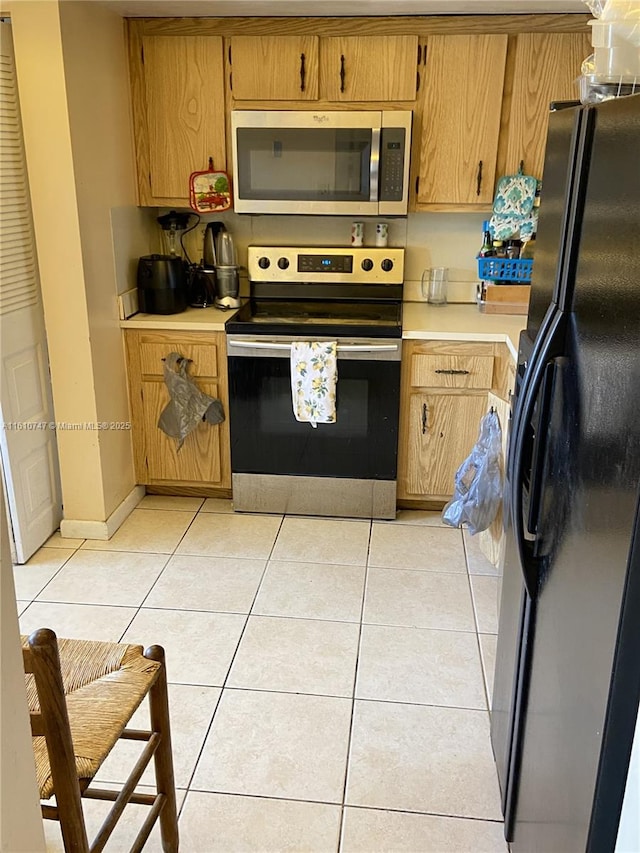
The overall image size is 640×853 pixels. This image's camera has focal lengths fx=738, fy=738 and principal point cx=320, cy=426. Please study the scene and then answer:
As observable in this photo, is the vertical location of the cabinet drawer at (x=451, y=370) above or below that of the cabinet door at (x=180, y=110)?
below

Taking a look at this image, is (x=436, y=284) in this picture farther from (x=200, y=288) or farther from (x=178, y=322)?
(x=178, y=322)

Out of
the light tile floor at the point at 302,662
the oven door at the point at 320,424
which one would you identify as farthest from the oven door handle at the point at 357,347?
the light tile floor at the point at 302,662

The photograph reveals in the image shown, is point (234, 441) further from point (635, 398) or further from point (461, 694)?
point (635, 398)

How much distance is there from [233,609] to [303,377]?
3.29 feet

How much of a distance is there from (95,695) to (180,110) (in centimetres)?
260

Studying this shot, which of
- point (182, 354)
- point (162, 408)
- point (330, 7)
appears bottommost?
point (162, 408)

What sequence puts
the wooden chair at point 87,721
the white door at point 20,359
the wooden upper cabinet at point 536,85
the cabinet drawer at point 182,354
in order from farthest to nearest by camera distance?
the cabinet drawer at point 182,354, the wooden upper cabinet at point 536,85, the white door at point 20,359, the wooden chair at point 87,721

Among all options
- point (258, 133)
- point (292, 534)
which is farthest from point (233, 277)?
point (292, 534)

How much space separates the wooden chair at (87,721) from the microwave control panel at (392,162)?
228 cm

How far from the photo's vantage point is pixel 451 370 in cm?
309

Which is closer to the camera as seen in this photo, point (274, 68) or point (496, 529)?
point (496, 529)

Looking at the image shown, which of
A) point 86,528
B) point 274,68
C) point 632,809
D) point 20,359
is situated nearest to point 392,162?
point 274,68

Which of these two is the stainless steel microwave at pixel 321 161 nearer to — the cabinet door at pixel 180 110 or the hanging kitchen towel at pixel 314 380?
the cabinet door at pixel 180 110

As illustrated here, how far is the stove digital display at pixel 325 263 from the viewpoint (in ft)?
11.2
